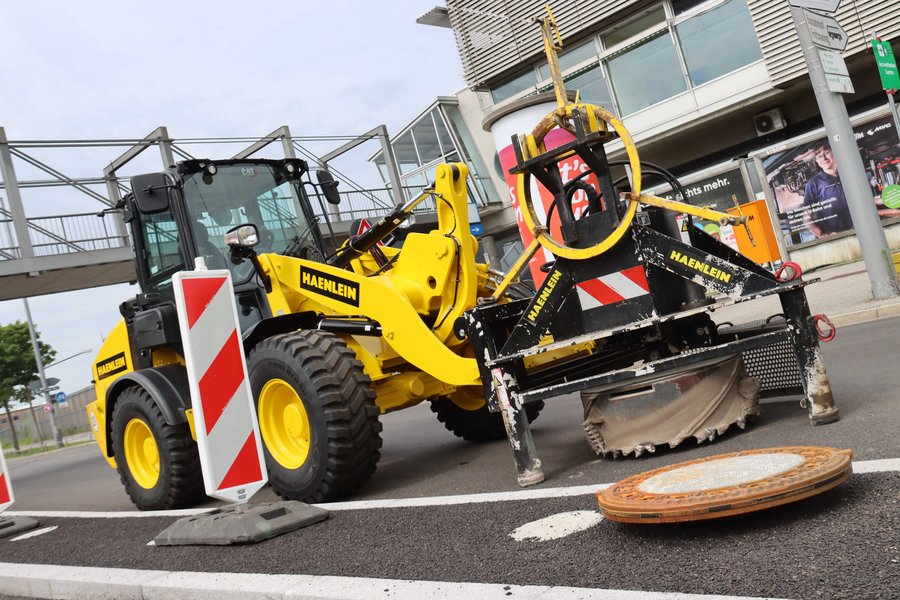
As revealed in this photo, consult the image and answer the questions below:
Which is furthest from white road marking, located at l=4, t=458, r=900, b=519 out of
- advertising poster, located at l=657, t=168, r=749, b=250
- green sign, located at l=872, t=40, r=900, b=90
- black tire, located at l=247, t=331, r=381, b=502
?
advertising poster, located at l=657, t=168, r=749, b=250

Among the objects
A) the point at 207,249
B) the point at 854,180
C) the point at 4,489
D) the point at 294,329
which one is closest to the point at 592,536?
the point at 294,329

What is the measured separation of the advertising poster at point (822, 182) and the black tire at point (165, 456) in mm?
16148

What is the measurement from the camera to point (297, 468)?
5.78 meters

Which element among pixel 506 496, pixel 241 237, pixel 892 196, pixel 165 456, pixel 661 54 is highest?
pixel 661 54

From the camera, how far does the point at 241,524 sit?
15.3 feet

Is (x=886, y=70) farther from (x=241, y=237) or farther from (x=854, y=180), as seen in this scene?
(x=241, y=237)

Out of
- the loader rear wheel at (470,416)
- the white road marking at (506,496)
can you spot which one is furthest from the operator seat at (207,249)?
the white road marking at (506,496)

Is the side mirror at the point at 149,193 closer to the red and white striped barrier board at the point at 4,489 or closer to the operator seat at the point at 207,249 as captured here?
the operator seat at the point at 207,249

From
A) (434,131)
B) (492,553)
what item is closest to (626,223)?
(492,553)

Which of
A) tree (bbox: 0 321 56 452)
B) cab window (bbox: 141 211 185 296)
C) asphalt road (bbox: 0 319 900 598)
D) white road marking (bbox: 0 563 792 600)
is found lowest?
asphalt road (bbox: 0 319 900 598)

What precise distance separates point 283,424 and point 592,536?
10.7ft

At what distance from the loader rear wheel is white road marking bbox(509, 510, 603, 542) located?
Result: 139 inches

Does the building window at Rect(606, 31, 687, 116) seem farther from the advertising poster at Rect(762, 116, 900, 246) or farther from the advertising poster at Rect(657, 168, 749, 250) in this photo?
the advertising poster at Rect(762, 116, 900, 246)

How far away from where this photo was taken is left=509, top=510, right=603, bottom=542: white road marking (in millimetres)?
3516
